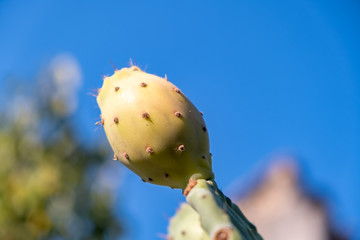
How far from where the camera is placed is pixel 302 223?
17312mm

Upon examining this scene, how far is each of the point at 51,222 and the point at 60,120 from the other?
6.06 feet

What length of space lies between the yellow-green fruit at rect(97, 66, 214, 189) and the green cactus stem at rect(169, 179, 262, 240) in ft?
0.20

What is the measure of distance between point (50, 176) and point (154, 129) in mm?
7121

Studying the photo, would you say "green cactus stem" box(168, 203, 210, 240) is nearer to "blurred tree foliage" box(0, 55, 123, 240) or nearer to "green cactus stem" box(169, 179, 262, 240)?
"green cactus stem" box(169, 179, 262, 240)

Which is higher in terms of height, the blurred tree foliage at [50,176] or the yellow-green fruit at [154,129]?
the blurred tree foliage at [50,176]

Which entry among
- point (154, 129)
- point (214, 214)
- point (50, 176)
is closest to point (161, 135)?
point (154, 129)

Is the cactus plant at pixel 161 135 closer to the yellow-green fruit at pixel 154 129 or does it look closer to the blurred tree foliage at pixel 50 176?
the yellow-green fruit at pixel 154 129

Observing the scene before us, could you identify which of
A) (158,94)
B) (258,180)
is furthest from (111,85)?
(258,180)

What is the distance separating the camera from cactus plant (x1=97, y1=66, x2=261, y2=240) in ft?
4.45

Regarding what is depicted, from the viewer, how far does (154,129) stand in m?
1.36

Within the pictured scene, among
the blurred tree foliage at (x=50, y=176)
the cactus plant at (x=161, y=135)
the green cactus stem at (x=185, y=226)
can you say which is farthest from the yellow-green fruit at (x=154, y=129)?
the blurred tree foliage at (x=50, y=176)

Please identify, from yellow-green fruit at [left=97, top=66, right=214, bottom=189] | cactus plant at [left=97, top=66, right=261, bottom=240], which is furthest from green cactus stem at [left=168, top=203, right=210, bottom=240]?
yellow-green fruit at [left=97, top=66, right=214, bottom=189]

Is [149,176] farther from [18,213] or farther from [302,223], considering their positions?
[302,223]

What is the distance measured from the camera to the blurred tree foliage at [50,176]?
7.57m
